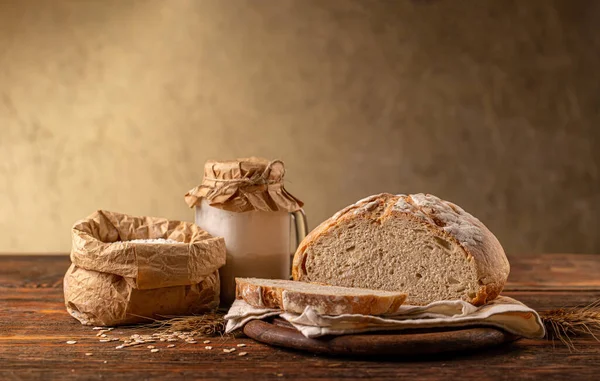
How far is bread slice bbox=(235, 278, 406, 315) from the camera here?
163 centimetres

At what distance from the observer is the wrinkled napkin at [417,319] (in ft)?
5.17

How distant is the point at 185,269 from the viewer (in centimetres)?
187

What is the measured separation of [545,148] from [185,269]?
2822mm

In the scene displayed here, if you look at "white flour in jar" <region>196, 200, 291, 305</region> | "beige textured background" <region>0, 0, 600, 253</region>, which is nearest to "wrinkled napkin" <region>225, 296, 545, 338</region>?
"white flour in jar" <region>196, 200, 291, 305</region>

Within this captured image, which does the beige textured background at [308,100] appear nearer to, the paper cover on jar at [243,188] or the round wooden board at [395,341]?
the paper cover on jar at [243,188]

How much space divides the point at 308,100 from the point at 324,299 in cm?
245

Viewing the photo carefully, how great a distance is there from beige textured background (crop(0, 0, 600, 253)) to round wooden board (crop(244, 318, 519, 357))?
242 cm

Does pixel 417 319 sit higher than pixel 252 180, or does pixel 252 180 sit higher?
pixel 252 180

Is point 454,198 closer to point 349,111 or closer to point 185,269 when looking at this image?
point 349,111

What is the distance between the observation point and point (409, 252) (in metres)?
1.88

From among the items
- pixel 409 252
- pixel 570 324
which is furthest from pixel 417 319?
pixel 570 324

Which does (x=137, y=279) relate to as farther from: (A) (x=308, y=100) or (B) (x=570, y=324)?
(A) (x=308, y=100)

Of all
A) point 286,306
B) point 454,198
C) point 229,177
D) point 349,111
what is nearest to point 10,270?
point 229,177

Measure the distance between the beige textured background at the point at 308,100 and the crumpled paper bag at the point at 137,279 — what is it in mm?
2069
